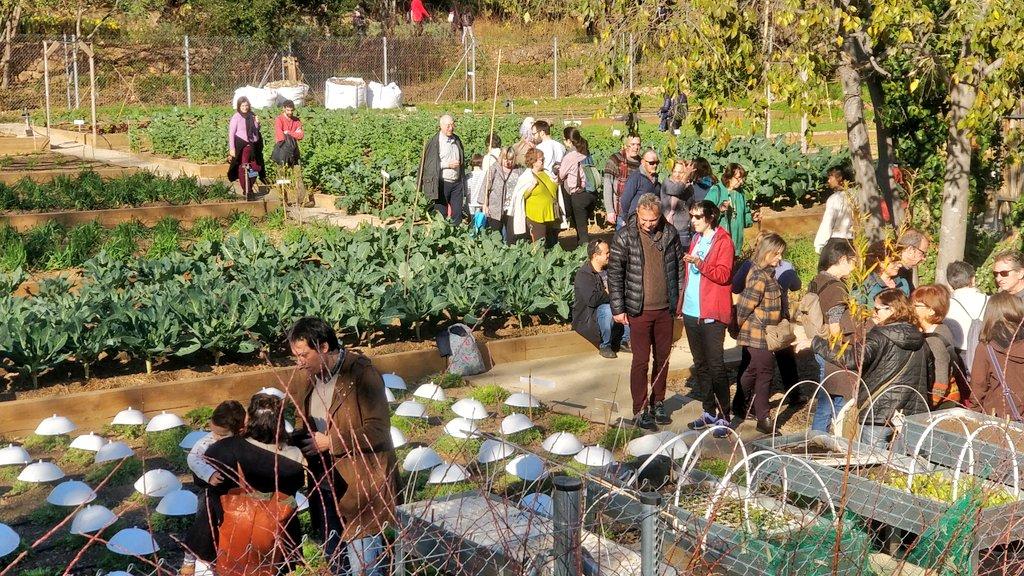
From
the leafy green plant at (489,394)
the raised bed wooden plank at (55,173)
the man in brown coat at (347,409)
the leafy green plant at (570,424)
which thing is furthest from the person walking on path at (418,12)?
the man in brown coat at (347,409)

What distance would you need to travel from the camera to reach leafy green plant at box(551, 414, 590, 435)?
8.42m

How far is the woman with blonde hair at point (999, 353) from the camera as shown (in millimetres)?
7055

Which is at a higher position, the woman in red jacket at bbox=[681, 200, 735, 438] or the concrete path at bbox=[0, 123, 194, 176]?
the concrete path at bbox=[0, 123, 194, 176]

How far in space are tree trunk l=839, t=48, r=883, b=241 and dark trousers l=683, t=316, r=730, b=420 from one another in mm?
4344

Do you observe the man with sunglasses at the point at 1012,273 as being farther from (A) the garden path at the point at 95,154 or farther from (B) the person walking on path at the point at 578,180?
(A) the garden path at the point at 95,154

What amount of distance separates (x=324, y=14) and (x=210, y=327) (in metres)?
38.3

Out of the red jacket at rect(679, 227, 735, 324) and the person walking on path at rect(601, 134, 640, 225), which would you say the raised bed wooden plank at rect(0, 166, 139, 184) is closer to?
the person walking on path at rect(601, 134, 640, 225)

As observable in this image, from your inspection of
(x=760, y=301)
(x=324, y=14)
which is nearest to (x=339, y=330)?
(x=760, y=301)

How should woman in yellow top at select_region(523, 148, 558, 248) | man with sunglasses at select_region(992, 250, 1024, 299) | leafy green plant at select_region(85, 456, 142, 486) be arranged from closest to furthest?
leafy green plant at select_region(85, 456, 142, 486) → man with sunglasses at select_region(992, 250, 1024, 299) → woman in yellow top at select_region(523, 148, 558, 248)

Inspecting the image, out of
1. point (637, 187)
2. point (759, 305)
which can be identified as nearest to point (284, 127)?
point (637, 187)

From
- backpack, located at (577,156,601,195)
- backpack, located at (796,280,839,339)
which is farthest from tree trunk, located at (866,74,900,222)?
backpack, located at (796,280,839,339)

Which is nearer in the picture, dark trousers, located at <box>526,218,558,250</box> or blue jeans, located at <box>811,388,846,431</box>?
blue jeans, located at <box>811,388,846,431</box>

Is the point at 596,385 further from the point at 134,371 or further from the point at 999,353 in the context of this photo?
the point at 134,371

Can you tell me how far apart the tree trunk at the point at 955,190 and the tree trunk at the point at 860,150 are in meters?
0.77
